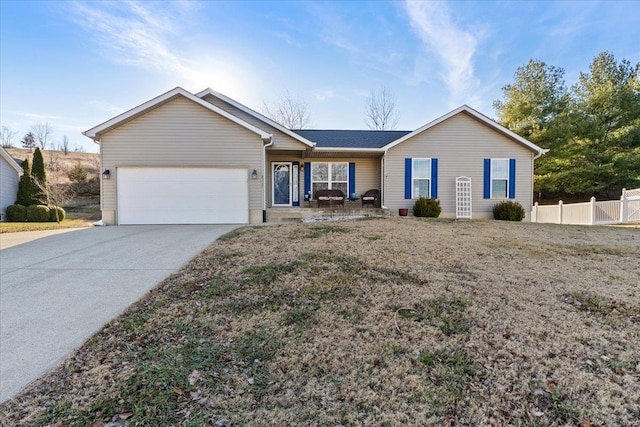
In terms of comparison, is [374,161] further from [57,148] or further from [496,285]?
[57,148]

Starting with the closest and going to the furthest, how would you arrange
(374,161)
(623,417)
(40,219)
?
(623,417), (374,161), (40,219)

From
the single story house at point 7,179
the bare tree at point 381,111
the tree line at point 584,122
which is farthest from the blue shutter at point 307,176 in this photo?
the tree line at point 584,122

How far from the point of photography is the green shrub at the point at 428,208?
1227 cm

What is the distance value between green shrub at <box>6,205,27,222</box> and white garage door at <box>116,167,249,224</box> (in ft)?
38.3

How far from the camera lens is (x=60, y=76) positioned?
15.7 meters

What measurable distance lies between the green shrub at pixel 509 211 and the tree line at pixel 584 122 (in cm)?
1284

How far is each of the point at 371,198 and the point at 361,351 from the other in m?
10.7

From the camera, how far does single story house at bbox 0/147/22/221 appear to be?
58.9 ft

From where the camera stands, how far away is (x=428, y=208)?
12.3 metres

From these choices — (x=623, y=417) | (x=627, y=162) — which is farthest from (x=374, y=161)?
(x=627, y=162)

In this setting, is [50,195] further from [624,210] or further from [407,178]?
[624,210]

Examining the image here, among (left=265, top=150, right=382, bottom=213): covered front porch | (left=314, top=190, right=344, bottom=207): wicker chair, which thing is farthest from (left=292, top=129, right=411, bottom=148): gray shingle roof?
(left=314, top=190, right=344, bottom=207): wicker chair

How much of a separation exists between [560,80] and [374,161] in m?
18.8

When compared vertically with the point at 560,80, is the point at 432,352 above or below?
below
